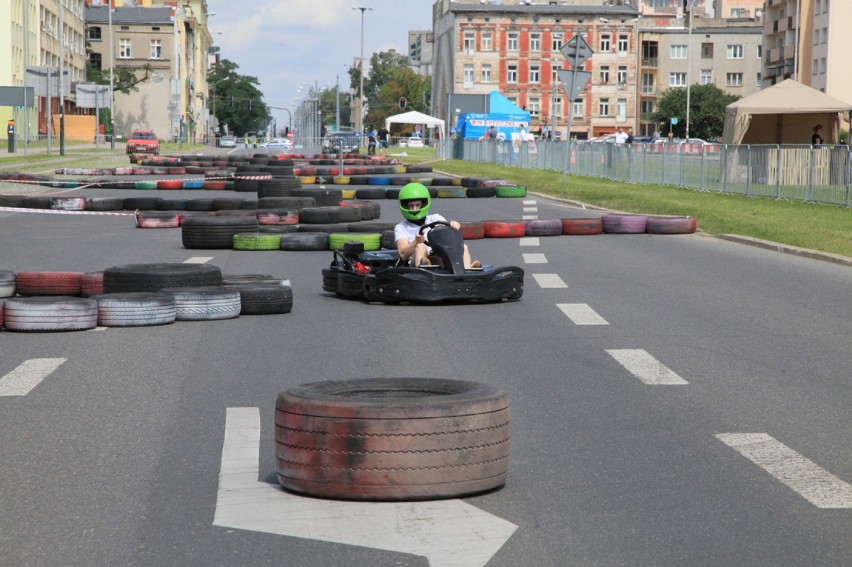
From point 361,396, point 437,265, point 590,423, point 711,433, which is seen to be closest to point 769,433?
point 711,433

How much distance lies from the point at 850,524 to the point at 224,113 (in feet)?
650

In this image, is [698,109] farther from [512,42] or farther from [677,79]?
[512,42]

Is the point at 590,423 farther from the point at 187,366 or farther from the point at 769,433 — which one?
the point at 187,366

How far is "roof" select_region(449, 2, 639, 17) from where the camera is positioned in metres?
116

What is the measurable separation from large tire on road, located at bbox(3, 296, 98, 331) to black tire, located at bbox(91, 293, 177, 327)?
184mm

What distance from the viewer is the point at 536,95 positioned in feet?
393

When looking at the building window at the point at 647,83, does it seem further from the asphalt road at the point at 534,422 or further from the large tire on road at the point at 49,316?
the large tire on road at the point at 49,316

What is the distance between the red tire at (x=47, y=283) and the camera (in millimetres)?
11594

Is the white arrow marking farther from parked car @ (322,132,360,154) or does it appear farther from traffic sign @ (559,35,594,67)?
parked car @ (322,132,360,154)

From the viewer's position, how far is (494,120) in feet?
230

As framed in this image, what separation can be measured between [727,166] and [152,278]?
22.1 meters

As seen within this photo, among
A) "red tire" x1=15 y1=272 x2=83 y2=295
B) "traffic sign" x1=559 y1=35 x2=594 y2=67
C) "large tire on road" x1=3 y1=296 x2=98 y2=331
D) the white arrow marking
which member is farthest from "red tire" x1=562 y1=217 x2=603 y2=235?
the white arrow marking

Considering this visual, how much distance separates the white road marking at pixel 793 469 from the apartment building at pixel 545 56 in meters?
112

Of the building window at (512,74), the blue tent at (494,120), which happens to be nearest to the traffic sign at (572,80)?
the blue tent at (494,120)
